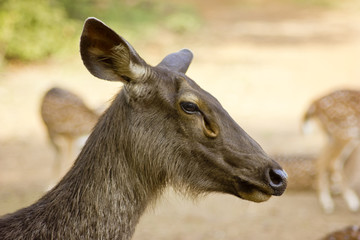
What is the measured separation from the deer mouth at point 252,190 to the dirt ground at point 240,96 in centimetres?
52

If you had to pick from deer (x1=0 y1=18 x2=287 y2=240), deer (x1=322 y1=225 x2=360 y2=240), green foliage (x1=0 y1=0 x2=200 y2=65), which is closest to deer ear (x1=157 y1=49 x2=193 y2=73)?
deer (x1=0 y1=18 x2=287 y2=240)

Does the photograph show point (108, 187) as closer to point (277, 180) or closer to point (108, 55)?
point (108, 55)

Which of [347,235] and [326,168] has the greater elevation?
[326,168]

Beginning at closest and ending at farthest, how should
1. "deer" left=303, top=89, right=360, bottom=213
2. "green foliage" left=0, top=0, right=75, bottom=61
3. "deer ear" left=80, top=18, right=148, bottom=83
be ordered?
"deer ear" left=80, top=18, right=148, bottom=83 → "deer" left=303, top=89, right=360, bottom=213 → "green foliage" left=0, top=0, right=75, bottom=61

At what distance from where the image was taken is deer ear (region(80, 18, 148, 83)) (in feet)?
9.64

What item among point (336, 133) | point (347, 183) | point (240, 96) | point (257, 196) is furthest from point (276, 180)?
point (240, 96)

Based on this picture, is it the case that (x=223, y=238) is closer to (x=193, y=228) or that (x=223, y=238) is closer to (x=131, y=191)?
(x=193, y=228)

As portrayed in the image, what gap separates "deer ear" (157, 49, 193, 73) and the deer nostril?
2.82ft

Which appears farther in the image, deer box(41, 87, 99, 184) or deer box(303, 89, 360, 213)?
deer box(41, 87, 99, 184)

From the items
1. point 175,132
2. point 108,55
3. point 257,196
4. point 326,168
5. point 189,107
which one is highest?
point 326,168

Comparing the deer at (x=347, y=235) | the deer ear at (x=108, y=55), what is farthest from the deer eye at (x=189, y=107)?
the deer at (x=347, y=235)

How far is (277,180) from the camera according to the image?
9.85 ft

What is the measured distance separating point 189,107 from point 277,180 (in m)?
0.60

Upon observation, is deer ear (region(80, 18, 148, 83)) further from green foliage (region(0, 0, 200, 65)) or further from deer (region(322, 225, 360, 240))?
green foliage (region(0, 0, 200, 65))
